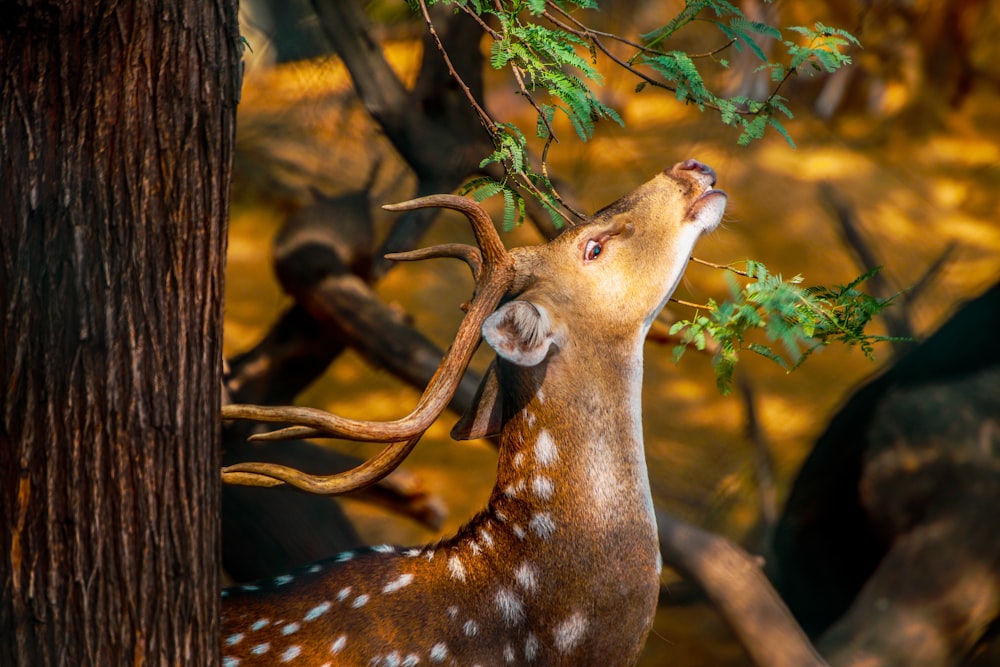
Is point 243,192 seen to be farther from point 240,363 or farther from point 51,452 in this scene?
point 51,452

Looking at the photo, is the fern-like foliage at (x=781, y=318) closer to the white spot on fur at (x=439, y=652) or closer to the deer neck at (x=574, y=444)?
the deer neck at (x=574, y=444)

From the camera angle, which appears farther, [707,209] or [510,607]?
[707,209]

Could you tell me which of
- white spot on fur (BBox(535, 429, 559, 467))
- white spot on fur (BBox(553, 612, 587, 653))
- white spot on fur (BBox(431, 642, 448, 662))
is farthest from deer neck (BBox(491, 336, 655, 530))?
white spot on fur (BBox(431, 642, 448, 662))

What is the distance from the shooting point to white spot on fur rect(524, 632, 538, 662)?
6.83ft

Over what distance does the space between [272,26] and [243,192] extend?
84cm

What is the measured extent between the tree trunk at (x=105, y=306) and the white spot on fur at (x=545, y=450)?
0.76 metres

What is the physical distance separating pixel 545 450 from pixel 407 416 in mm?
333

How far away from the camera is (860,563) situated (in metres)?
4.78

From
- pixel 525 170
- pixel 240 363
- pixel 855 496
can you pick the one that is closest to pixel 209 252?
pixel 525 170

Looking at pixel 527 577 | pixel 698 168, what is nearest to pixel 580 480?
pixel 527 577

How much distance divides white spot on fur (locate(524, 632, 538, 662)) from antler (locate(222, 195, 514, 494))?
18.9 inches

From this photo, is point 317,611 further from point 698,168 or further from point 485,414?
point 698,168

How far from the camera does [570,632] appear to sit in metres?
2.08

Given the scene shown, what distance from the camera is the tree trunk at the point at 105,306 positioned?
1.53 metres
